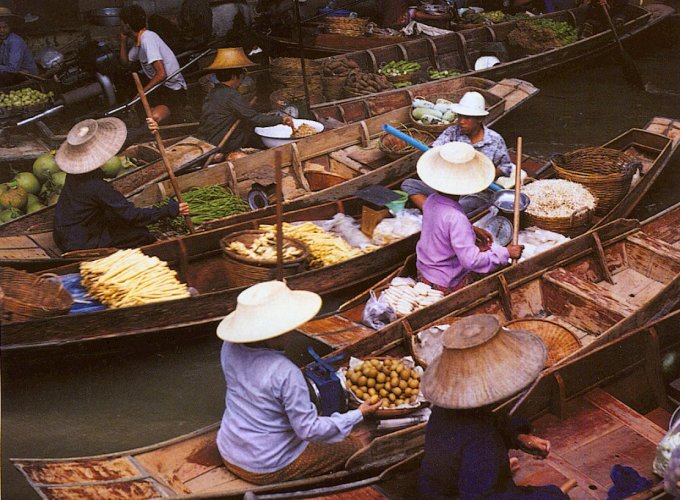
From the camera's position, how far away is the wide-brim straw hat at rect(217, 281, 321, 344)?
3.74 metres

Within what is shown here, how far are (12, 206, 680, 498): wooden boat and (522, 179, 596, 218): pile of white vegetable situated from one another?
3.42 ft

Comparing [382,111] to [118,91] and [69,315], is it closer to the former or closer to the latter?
[118,91]

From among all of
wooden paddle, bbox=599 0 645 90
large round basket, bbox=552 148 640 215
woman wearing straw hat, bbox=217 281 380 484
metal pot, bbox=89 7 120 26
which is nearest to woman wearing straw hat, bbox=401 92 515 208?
large round basket, bbox=552 148 640 215

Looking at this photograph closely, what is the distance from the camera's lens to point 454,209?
569 centimetres

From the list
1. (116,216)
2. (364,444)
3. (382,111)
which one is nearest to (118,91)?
(382,111)

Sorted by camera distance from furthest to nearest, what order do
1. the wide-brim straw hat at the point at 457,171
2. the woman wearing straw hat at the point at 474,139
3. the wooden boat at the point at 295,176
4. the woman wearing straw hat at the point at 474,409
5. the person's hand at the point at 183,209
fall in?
the woman wearing straw hat at the point at 474,139
the wooden boat at the point at 295,176
the person's hand at the point at 183,209
the wide-brim straw hat at the point at 457,171
the woman wearing straw hat at the point at 474,409

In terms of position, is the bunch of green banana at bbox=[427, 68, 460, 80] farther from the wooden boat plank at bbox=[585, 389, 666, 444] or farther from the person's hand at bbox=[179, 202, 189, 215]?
the wooden boat plank at bbox=[585, 389, 666, 444]

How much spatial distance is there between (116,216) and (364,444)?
3.45 metres

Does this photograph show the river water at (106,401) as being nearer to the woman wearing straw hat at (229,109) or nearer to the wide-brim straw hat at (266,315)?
the wide-brim straw hat at (266,315)

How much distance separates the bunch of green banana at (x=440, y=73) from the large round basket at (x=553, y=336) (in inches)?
272

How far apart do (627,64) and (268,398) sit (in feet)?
38.6

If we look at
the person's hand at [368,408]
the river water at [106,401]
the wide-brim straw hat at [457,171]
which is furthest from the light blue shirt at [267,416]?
the wide-brim straw hat at [457,171]

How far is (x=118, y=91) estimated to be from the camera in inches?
461

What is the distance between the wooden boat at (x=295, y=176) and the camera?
22.2 ft
